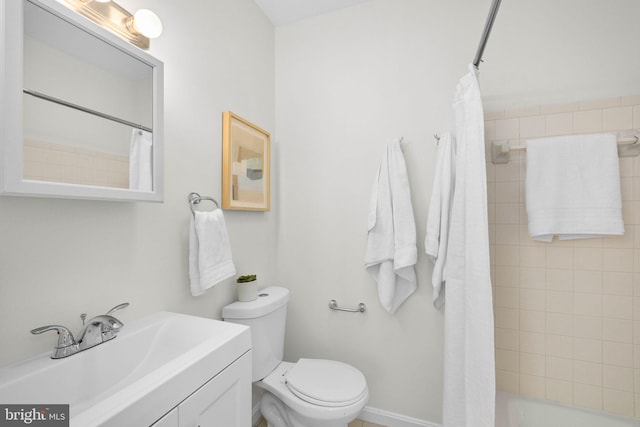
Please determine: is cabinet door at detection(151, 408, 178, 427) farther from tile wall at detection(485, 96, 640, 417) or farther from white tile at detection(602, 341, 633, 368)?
white tile at detection(602, 341, 633, 368)

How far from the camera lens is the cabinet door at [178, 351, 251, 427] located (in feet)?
2.33

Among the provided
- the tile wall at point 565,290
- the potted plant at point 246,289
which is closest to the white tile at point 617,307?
the tile wall at point 565,290

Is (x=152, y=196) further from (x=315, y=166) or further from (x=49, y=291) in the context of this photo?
(x=315, y=166)

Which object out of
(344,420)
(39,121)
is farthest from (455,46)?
(344,420)

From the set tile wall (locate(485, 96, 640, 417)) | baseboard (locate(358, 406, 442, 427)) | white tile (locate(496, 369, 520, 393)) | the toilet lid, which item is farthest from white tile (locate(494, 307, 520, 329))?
the toilet lid

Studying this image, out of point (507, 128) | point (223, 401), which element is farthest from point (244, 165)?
point (507, 128)

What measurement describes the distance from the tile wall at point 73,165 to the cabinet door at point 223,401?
0.66 meters

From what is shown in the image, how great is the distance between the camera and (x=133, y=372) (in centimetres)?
86

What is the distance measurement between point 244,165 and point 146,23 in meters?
0.75

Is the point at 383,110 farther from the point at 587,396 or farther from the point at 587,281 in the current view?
the point at 587,396

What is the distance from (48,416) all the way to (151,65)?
1.03 meters

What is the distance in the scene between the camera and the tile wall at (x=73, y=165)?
0.70m

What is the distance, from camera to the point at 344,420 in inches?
49.4

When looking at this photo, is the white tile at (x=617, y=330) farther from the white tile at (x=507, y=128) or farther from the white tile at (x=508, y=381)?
the white tile at (x=507, y=128)
